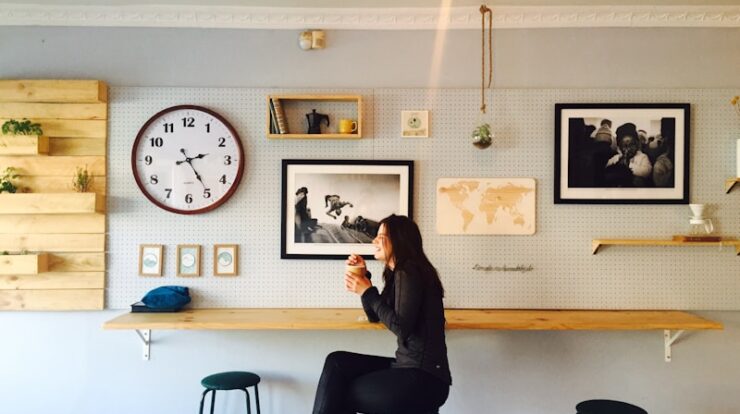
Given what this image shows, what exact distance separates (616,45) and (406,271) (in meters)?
1.79

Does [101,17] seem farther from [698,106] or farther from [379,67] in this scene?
[698,106]


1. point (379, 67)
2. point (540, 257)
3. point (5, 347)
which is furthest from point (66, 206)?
point (540, 257)

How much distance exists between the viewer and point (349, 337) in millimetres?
3162

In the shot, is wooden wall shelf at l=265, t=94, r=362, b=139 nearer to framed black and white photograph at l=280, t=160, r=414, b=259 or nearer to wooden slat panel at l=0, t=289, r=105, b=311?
framed black and white photograph at l=280, t=160, r=414, b=259

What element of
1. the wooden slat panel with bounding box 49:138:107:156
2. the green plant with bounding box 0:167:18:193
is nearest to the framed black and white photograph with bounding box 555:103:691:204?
the wooden slat panel with bounding box 49:138:107:156

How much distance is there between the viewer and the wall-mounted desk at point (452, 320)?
2770 mm

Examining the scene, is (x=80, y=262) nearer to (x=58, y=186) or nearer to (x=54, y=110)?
(x=58, y=186)

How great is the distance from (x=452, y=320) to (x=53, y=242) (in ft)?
7.07

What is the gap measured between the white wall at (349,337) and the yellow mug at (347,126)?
24 centimetres

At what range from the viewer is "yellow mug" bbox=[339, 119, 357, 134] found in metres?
3.09

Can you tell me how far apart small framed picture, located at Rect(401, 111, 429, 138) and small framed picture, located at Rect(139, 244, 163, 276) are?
1.48m

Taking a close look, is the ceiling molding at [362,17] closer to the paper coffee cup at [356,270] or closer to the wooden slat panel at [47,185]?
the wooden slat panel at [47,185]

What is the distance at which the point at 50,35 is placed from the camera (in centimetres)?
321

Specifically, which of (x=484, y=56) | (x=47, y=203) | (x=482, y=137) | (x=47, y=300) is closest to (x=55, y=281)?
(x=47, y=300)
